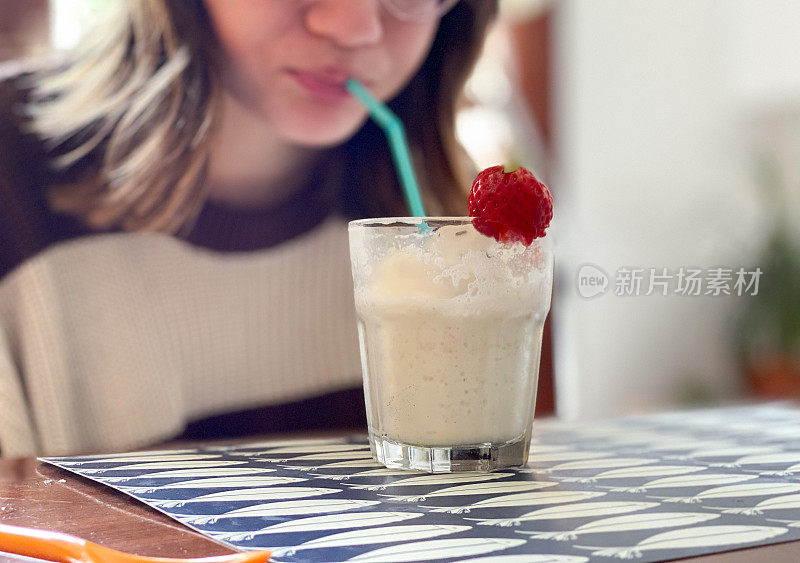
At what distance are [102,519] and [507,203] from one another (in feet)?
1.12

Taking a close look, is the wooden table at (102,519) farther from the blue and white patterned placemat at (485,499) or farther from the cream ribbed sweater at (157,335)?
the cream ribbed sweater at (157,335)

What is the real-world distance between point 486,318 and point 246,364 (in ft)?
2.14

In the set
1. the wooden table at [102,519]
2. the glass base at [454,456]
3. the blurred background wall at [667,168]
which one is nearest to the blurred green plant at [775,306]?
the blurred background wall at [667,168]

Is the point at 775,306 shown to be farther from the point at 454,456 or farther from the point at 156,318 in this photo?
the point at 454,456

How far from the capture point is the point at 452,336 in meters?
0.66

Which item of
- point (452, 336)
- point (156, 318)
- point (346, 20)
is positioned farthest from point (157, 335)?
point (452, 336)

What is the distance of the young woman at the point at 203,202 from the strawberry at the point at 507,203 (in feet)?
2.12

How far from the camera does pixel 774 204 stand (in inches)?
93.9

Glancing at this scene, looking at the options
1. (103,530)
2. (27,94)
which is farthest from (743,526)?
(27,94)

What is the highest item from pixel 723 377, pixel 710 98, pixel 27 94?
pixel 710 98

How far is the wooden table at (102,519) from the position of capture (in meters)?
0.44

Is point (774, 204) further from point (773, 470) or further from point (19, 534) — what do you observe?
point (19, 534)

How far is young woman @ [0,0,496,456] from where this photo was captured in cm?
111

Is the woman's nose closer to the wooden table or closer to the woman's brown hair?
the woman's brown hair
